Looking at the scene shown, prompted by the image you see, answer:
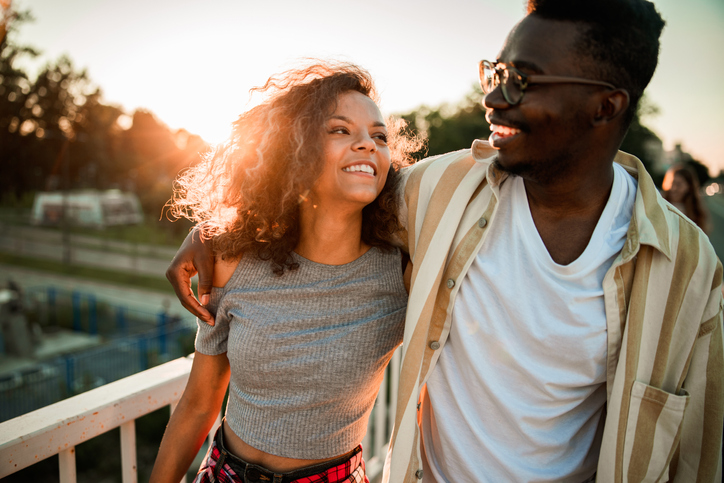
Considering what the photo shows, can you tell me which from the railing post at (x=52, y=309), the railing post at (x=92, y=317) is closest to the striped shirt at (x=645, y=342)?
the railing post at (x=92, y=317)

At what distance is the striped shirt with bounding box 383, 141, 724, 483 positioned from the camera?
62.4 inches

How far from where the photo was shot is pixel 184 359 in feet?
7.18

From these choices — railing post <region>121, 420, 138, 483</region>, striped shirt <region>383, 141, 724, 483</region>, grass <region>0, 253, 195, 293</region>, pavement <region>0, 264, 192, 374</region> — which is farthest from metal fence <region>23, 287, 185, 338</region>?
striped shirt <region>383, 141, 724, 483</region>

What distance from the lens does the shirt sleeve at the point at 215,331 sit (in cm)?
199

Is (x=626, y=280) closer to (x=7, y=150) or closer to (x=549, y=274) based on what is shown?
(x=549, y=274)

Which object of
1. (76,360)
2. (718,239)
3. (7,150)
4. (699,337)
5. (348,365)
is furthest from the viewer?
(7,150)

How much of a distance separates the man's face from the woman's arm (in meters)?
1.51

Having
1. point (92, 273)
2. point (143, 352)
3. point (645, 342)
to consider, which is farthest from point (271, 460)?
point (92, 273)

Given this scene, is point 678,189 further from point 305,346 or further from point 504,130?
point 305,346

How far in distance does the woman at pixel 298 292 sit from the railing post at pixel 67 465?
1.15 feet

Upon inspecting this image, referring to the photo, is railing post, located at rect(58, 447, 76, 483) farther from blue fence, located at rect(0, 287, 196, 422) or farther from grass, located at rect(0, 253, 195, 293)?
grass, located at rect(0, 253, 195, 293)

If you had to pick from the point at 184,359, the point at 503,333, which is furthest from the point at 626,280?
the point at 184,359

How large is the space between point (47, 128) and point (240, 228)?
122 feet

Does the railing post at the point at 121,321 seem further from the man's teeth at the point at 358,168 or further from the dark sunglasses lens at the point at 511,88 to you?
the dark sunglasses lens at the point at 511,88
